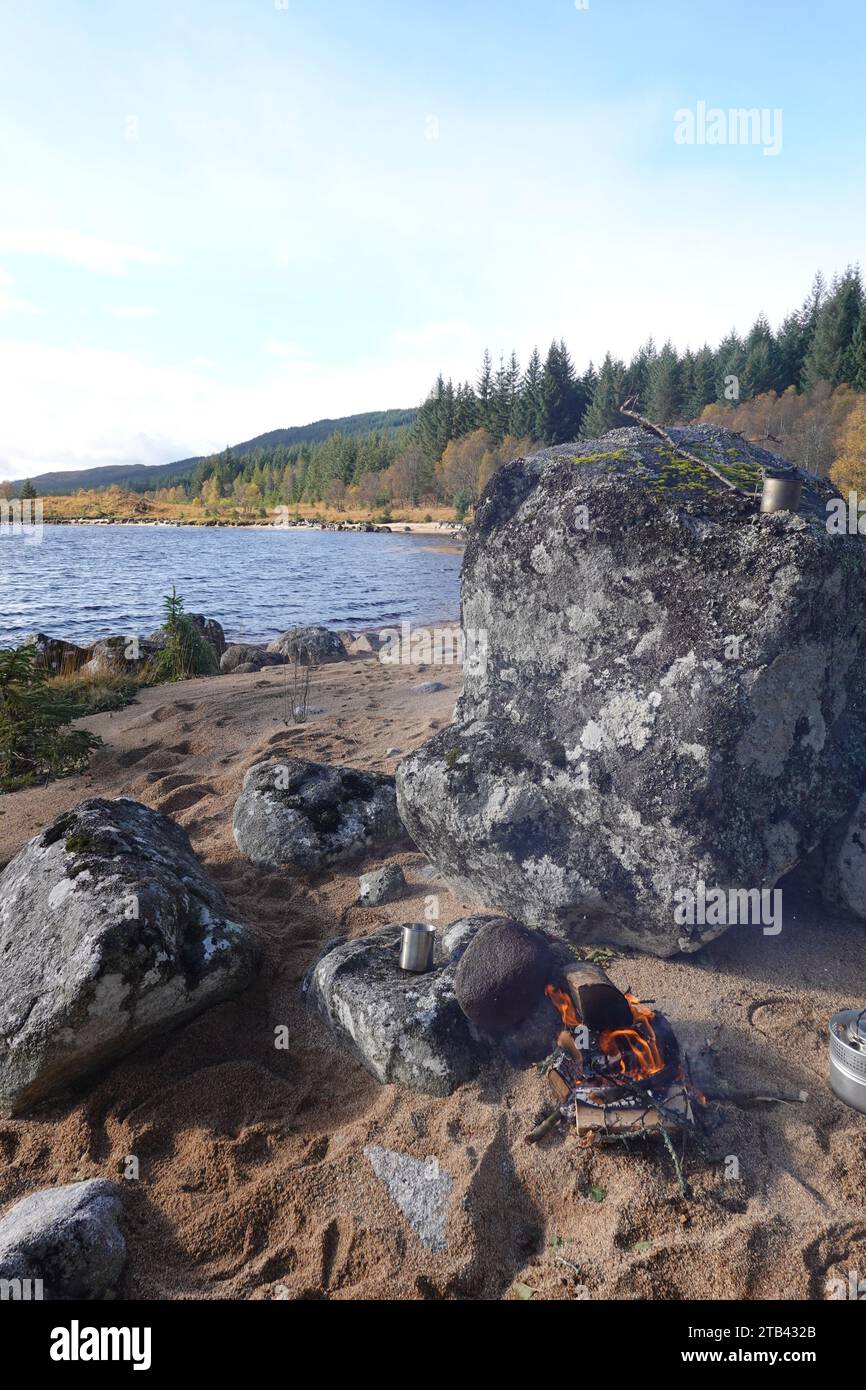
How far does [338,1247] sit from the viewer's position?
10.9 feet

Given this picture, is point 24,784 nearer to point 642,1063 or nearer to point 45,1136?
point 45,1136

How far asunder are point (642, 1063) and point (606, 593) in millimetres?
2982

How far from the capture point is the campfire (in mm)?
3699

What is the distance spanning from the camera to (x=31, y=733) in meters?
9.35

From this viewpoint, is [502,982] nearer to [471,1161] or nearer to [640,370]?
[471,1161]

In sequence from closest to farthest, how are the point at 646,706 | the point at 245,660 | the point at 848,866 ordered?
the point at 646,706 → the point at 848,866 → the point at 245,660

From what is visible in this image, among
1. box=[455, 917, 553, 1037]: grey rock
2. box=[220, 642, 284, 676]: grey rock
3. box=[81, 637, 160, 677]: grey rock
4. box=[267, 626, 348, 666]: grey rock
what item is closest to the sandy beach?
box=[455, 917, 553, 1037]: grey rock

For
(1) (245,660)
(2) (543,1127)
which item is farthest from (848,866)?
(1) (245,660)

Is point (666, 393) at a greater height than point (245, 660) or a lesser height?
greater

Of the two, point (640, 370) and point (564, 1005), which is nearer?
point (564, 1005)

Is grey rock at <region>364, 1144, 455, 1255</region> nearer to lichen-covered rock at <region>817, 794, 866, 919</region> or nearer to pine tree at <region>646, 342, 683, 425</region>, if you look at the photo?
lichen-covered rock at <region>817, 794, 866, 919</region>

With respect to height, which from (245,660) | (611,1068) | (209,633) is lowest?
(611,1068)

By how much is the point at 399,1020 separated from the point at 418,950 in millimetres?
538
